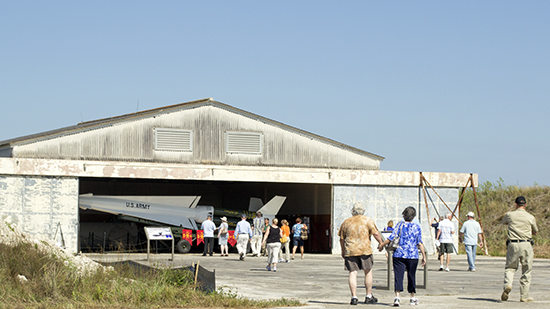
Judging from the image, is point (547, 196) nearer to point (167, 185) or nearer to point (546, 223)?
point (546, 223)

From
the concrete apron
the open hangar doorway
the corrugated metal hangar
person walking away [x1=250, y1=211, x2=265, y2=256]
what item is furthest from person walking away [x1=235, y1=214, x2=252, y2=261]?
the open hangar doorway

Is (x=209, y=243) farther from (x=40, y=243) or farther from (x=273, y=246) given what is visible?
(x=40, y=243)

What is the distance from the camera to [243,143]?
27.3 meters

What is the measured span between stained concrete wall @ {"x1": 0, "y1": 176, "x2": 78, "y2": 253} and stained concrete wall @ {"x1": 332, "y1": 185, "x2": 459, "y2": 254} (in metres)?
11.2

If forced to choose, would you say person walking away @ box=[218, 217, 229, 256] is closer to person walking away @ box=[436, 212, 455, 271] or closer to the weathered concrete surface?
the weathered concrete surface

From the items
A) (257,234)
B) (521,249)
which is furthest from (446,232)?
(257,234)

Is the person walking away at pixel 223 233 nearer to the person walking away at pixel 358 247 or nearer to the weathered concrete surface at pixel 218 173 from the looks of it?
the weathered concrete surface at pixel 218 173

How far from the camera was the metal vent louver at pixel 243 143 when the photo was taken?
2716cm

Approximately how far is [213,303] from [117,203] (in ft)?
67.8

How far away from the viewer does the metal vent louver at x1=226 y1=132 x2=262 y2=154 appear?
27.2 meters

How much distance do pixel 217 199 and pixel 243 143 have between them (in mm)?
12978

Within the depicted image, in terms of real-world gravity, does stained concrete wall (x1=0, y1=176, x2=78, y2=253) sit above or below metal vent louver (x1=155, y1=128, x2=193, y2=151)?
below

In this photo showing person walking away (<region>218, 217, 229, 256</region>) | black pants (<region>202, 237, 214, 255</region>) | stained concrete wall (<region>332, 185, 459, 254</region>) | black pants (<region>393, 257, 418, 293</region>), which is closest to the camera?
black pants (<region>393, 257, 418, 293</region>)

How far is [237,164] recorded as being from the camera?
2719 cm
